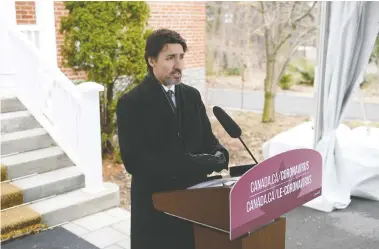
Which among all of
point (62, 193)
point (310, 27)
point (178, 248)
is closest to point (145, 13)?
point (62, 193)

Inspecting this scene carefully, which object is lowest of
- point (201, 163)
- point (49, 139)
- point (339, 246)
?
point (339, 246)

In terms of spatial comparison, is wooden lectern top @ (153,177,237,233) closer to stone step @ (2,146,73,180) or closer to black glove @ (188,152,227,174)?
black glove @ (188,152,227,174)

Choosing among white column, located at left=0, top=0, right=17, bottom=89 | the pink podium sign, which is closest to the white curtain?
the pink podium sign

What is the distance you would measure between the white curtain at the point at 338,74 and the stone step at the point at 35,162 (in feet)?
9.88

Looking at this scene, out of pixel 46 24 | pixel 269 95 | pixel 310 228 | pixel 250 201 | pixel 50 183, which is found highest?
pixel 46 24

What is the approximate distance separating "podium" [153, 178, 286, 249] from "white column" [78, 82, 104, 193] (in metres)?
3.11

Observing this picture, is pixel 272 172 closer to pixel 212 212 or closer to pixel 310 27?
pixel 212 212

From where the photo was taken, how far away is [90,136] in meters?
4.94

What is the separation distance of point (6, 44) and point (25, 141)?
1599 millimetres

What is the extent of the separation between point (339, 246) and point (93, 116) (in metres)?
2.89

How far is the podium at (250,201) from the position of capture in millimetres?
1610

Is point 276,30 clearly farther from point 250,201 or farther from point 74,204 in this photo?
point 250,201

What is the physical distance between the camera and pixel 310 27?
1139 centimetres

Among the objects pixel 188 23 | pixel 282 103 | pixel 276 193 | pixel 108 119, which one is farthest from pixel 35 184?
pixel 282 103
